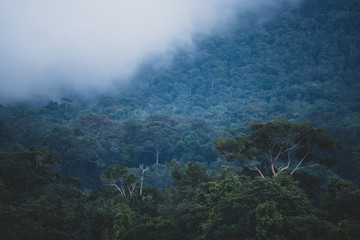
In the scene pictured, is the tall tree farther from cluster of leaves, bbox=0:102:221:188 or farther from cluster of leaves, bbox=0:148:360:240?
cluster of leaves, bbox=0:102:221:188

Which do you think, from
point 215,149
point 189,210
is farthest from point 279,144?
point 189,210

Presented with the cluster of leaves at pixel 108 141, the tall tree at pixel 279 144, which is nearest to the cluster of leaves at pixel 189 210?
the tall tree at pixel 279 144

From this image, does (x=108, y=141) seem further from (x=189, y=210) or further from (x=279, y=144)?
(x=279, y=144)

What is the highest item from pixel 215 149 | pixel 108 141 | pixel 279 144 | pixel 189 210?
pixel 215 149

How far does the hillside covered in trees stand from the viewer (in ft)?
55.7

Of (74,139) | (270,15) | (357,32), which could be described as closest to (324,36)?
(357,32)

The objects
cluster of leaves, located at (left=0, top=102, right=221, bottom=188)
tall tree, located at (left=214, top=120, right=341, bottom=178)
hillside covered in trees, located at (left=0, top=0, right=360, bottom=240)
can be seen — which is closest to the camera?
hillside covered in trees, located at (left=0, top=0, right=360, bottom=240)

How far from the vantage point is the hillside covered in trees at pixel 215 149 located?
17.0 m

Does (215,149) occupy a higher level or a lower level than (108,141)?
higher

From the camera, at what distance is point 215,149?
24.3 meters

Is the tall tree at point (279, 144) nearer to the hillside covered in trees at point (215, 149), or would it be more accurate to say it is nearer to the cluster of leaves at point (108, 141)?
the hillside covered in trees at point (215, 149)

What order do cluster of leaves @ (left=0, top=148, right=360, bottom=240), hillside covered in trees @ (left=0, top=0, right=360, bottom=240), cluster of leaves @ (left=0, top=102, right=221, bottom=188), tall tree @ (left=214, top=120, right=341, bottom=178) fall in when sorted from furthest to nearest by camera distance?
cluster of leaves @ (left=0, top=102, right=221, bottom=188)
tall tree @ (left=214, top=120, right=341, bottom=178)
hillside covered in trees @ (left=0, top=0, right=360, bottom=240)
cluster of leaves @ (left=0, top=148, right=360, bottom=240)

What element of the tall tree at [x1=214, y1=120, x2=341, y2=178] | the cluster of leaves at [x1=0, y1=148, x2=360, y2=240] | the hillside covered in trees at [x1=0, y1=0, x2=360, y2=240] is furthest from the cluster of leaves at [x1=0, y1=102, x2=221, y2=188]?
the tall tree at [x1=214, y1=120, x2=341, y2=178]

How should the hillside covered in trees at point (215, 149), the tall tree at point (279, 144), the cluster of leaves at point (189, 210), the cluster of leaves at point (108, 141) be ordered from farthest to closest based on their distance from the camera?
the cluster of leaves at point (108, 141), the tall tree at point (279, 144), the hillside covered in trees at point (215, 149), the cluster of leaves at point (189, 210)
